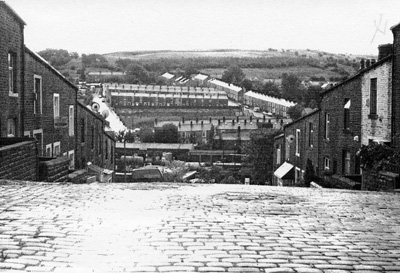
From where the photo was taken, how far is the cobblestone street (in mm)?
6734

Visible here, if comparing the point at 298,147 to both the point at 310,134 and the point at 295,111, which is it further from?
the point at 295,111

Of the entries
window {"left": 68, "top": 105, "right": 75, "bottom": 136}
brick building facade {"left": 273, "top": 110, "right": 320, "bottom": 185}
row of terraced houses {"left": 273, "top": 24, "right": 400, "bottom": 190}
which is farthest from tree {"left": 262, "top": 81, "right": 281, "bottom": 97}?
window {"left": 68, "top": 105, "right": 75, "bottom": 136}

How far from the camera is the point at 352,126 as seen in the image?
2886 centimetres

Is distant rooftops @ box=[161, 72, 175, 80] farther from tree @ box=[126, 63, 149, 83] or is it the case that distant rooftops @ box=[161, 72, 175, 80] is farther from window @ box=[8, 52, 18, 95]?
window @ box=[8, 52, 18, 95]

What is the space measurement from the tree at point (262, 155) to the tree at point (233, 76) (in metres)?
43.9

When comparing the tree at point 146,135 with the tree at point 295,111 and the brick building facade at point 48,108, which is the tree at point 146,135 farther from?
the brick building facade at point 48,108

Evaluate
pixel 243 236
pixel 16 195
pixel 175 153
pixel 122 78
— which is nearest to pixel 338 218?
pixel 243 236

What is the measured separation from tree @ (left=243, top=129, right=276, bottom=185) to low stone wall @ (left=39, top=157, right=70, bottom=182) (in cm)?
3025

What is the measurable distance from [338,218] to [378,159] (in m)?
8.45

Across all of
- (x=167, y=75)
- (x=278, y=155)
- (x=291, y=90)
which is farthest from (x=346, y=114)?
(x=167, y=75)

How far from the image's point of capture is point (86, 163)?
35.6 m

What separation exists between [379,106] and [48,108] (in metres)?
13.4

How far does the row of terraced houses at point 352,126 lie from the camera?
23953 mm

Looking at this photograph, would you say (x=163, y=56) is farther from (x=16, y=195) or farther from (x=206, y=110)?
(x=16, y=195)
